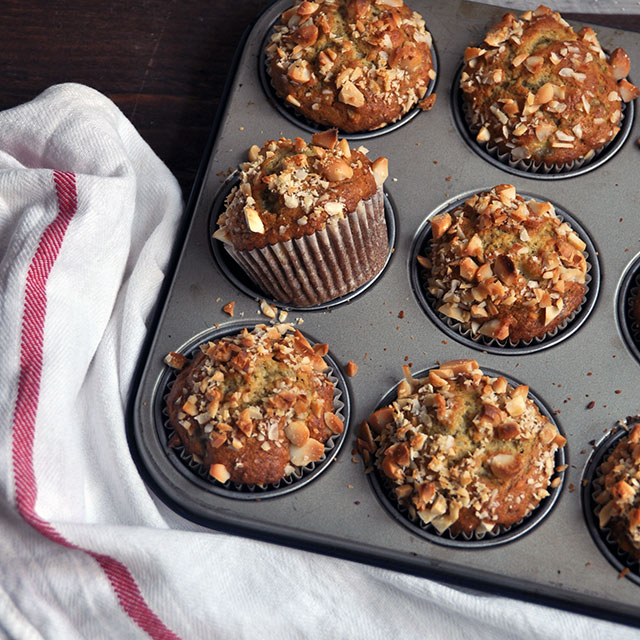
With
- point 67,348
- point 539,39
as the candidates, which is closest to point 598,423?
point 539,39

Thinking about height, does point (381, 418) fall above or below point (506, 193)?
below

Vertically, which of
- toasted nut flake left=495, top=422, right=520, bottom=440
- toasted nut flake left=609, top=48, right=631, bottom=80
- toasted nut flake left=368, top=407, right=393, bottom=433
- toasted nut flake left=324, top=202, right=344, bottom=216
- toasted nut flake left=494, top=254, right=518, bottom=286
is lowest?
toasted nut flake left=368, top=407, right=393, bottom=433

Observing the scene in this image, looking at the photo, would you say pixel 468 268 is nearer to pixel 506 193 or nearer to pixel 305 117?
pixel 506 193

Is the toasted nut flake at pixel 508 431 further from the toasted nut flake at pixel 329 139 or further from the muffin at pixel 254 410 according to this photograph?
the toasted nut flake at pixel 329 139

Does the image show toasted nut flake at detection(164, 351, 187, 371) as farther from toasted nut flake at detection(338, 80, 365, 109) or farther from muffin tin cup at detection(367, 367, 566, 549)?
toasted nut flake at detection(338, 80, 365, 109)

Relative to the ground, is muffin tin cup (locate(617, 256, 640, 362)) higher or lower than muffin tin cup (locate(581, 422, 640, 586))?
higher

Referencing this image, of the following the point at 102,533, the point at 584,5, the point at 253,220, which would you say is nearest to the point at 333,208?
the point at 253,220

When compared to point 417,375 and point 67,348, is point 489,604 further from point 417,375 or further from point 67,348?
point 67,348

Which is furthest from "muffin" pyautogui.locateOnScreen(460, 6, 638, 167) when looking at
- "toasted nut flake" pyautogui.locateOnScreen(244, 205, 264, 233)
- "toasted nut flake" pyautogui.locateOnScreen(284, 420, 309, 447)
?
"toasted nut flake" pyautogui.locateOnScreen(284, 420, 309, 447)
